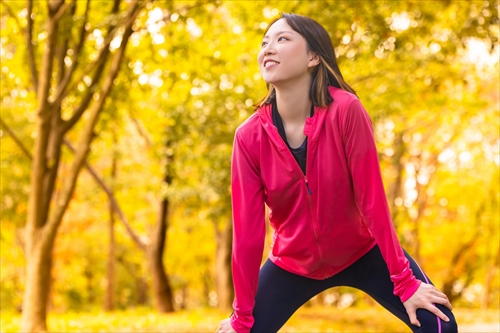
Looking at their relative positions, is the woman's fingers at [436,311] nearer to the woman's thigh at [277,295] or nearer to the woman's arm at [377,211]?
the woman's arm at [377,211]

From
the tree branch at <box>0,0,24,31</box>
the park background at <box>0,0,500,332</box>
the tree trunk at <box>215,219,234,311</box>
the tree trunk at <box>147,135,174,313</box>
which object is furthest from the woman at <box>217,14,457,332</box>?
the tree trunk at <box>147,135,174,313</box>

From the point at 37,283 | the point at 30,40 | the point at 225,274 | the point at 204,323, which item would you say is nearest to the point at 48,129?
the point at 30,40

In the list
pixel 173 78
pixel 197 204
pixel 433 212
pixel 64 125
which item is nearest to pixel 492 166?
pixel 433 212

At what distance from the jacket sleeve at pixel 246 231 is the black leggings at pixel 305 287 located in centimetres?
11

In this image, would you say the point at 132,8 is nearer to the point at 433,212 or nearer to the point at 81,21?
the point at 81,21

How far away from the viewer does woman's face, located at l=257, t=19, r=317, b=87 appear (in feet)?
8.56

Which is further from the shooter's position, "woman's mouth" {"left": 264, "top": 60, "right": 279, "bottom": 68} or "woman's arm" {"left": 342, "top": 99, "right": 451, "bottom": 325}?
"woman's mouth" {"left": 264, "top": 60, "right": 279, "bottom": 68}

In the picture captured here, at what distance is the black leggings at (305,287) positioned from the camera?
2.62 meters

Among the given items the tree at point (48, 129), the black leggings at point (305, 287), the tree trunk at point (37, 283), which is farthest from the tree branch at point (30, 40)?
the black leggings at point (305, 287)

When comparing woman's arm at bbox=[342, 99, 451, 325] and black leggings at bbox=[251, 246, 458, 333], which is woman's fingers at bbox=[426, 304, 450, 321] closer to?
woman's arm at bbox=[342, 99, 451, 325]

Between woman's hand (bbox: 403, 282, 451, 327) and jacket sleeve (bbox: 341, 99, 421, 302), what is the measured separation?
0.07 feet

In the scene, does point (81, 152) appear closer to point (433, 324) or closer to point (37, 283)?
point (37, 283)

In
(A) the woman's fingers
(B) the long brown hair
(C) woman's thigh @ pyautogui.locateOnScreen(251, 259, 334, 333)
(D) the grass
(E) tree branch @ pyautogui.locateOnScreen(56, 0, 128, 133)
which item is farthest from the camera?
(D) the grass

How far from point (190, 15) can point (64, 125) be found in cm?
266
